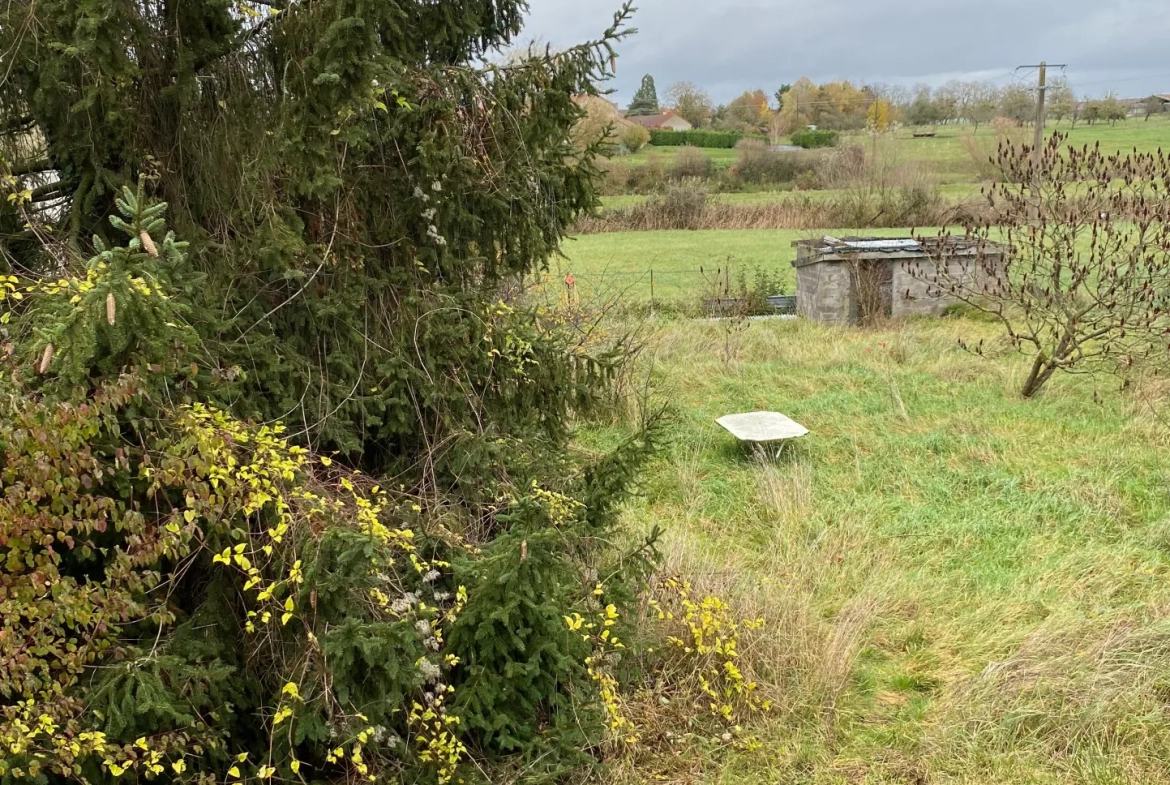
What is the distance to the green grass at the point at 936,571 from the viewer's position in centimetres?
315

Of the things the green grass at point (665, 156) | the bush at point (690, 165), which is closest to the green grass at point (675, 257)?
the bush at point (690, 165)

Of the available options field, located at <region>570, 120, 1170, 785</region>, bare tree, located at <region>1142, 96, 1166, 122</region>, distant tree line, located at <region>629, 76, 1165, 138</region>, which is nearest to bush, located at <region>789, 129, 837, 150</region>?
distant tree line, located at <region>629, 76, 1165, 138</region>

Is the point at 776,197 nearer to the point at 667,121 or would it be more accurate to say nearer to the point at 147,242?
the point at 147,242

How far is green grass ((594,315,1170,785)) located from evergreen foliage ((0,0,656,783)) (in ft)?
3.36

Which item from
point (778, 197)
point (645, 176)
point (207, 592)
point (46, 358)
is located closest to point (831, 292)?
point (207, 592)

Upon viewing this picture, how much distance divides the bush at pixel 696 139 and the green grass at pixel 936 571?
4942 centimetres

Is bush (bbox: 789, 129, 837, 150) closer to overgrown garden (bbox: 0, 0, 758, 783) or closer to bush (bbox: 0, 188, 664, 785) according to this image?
overgrown garden (bbox: 0, 0, 758, 783)

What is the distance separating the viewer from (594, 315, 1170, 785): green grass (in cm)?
315

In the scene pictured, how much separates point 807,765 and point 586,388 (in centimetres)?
189

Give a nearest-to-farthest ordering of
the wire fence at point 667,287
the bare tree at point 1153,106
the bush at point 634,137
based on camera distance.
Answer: the wire fence at point 667,287 → the bush at point 634,137 → the bare tree at point 1153,106

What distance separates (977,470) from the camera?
5.95 meters

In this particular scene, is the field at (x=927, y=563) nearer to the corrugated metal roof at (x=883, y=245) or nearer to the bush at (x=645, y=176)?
the corrugated metal roof at (x=883, y=245)

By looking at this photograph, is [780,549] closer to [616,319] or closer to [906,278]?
[616,319]

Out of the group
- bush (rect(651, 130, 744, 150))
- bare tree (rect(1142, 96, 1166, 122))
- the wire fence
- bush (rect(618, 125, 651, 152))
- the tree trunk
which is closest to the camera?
Result: the tree trunk
